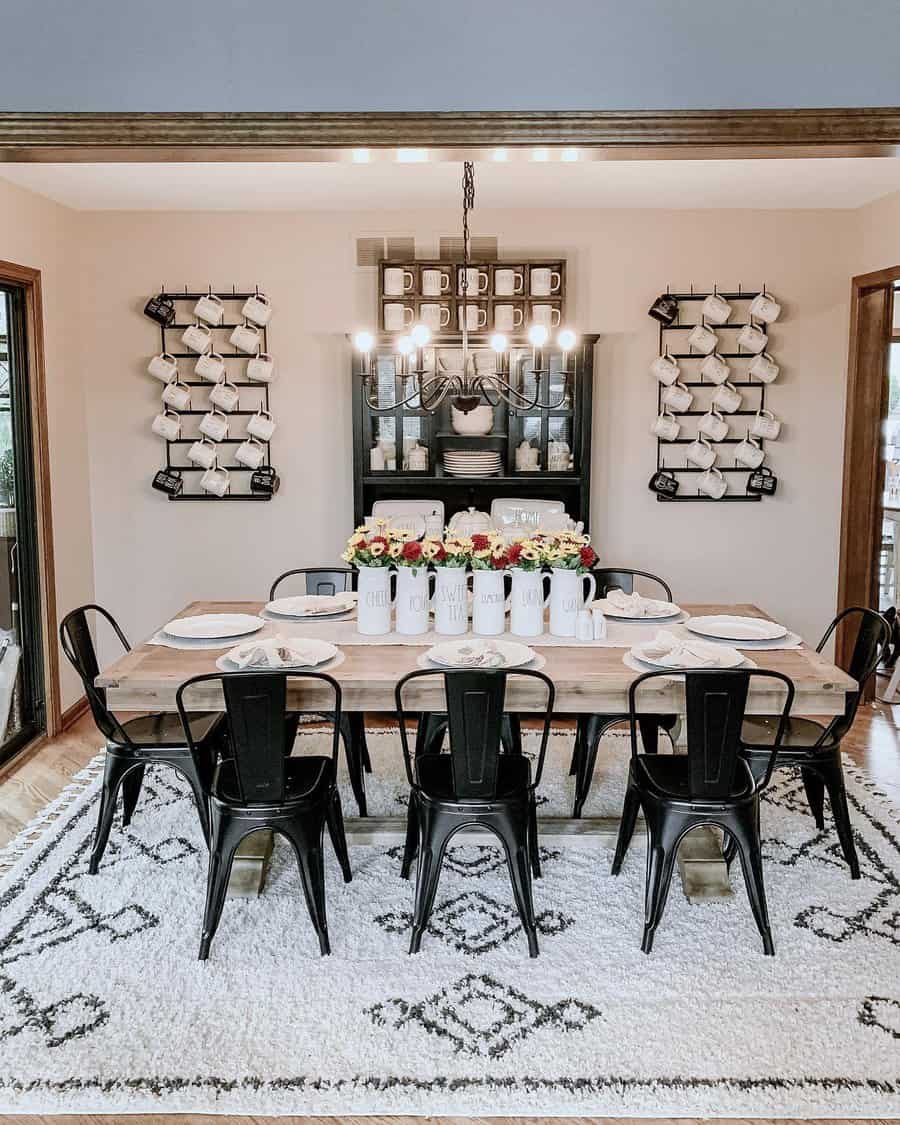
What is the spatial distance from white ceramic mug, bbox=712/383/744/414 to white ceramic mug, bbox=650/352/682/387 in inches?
9.1

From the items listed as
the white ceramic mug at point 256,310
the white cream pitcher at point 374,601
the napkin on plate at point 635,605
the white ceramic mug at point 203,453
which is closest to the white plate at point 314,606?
the white cream pitcher at point 374,601

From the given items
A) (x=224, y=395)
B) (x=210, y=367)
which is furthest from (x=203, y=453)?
(x=210, y=367)

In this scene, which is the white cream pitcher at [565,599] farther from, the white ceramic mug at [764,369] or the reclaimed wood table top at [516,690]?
the white ceramic mug at [764,369]

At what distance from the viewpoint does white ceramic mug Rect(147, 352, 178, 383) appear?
5062 millimetres

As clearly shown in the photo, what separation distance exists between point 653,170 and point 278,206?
1.84 m

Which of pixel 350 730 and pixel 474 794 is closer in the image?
pixel 474 794

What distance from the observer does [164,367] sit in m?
5.07

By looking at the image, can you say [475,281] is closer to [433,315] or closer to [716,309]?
[433,315]

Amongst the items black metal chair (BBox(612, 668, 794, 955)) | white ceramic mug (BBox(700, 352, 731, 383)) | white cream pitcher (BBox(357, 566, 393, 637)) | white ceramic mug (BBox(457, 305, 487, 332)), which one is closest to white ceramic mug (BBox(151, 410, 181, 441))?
white ceramic mug (BBox(457, 305, 487, 332))

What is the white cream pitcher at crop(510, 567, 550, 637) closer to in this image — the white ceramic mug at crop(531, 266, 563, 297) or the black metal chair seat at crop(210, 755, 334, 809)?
the black metal chair seat at crop(210, 755, 334, 809)

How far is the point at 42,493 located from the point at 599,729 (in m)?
2.74

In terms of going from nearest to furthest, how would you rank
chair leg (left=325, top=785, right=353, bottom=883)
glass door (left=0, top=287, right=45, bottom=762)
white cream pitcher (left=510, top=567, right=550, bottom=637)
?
chair leg (left=325, top=785, right=353, bottom=883) < white cream pitcher (left=510, top=567, right=550, bottom=637) < glass door (left=0, top=287, right=45, bottom=762)

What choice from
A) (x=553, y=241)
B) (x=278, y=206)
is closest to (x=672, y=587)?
(x=553, y=241)

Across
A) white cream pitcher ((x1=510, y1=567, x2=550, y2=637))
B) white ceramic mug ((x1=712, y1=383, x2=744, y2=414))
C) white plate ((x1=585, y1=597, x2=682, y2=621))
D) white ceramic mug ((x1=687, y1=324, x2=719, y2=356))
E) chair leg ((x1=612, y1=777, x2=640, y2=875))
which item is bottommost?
chair leg ((x1=612, y1=777, x2=640, y2=875))
